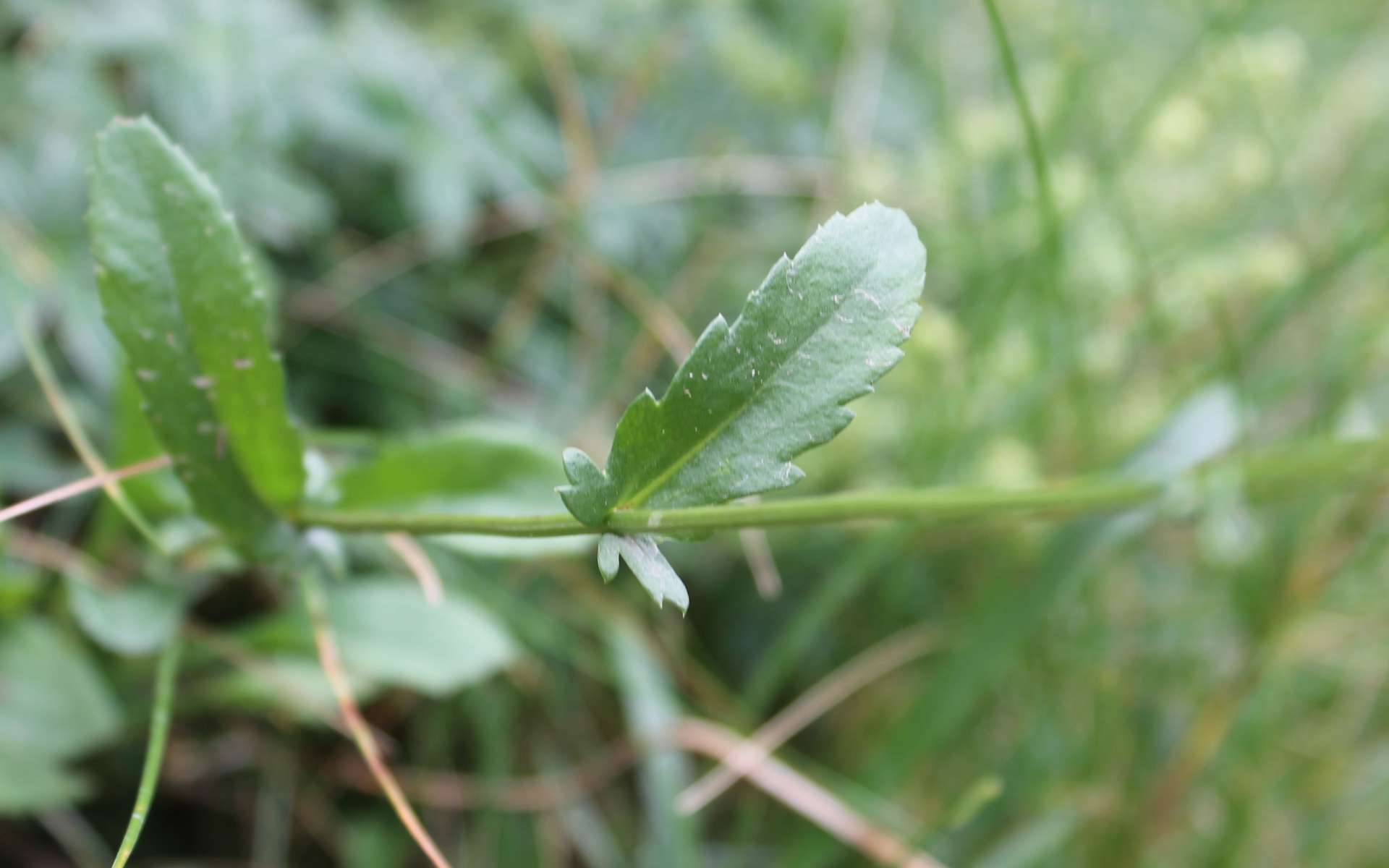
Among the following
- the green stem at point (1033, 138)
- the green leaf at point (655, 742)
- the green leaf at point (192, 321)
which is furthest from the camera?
the green leaf at point (655, 742)

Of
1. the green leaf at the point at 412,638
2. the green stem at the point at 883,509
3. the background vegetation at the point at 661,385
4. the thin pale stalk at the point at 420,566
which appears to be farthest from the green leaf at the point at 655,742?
the green stem at the point at 883,509

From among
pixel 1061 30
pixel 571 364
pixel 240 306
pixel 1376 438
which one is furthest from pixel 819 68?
pixel 240 306

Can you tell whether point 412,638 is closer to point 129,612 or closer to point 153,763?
point 129,612

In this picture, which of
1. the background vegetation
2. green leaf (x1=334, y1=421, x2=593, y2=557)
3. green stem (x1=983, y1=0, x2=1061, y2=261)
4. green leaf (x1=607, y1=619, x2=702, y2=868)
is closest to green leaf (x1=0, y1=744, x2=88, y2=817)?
the background vegetation

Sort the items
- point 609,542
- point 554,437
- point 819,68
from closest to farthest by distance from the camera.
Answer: point 609,542 < point 554,437 < point 819,68

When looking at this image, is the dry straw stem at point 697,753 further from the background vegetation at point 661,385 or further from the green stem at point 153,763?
the green stem at point 153,763

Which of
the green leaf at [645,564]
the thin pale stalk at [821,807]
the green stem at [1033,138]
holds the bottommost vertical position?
the green leaf at [645,564]

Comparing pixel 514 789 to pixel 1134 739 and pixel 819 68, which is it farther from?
pixel 819 68

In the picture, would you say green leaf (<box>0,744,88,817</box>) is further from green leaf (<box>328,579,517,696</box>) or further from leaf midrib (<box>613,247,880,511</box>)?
leaf midrib (<box>613,247,880,511</box>)
